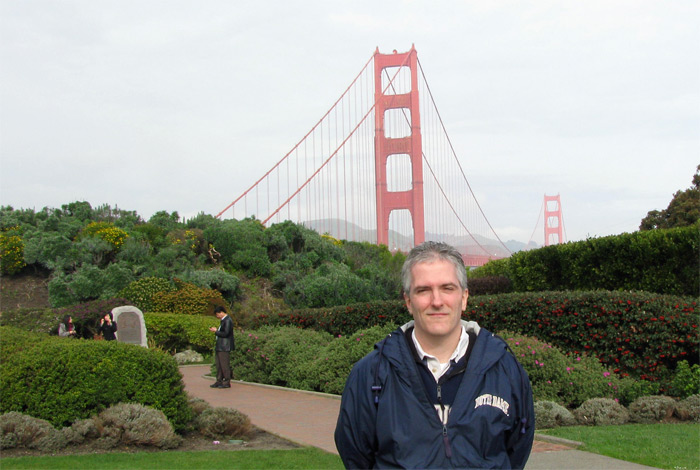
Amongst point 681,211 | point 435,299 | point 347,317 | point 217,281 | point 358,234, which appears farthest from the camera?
point 358,234

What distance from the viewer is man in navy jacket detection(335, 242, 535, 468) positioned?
229 cm

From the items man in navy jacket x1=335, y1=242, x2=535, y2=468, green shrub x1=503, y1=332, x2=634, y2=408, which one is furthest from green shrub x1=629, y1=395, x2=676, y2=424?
man in navy jacket x1=335, y1=242, x2=535, y2=468

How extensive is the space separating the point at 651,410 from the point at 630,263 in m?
5.22

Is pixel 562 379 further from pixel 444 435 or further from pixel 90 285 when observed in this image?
pixel 90 285

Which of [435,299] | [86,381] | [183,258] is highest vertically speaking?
[183,258]

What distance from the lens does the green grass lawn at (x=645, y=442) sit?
18.6 ft

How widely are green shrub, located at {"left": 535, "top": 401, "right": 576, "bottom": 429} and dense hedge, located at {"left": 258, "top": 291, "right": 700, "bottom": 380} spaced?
2400 millimetres

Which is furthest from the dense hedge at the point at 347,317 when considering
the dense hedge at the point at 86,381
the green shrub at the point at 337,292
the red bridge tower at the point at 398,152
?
the red bridge tower at the point at 398,152

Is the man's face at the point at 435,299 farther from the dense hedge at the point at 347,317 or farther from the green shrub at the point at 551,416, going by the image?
the dense hedge at the point at 347,317

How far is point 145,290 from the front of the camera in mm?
21453

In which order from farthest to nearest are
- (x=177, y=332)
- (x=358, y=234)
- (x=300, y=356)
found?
(x=358, y=234), (x=177, y=332), (x=300, y=356)

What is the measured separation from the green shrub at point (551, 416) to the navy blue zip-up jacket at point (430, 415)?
5.01 meters

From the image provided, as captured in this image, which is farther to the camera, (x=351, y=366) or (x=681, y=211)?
(x=681, y=211)

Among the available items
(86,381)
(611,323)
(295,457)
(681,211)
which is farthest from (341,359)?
(681,211)
